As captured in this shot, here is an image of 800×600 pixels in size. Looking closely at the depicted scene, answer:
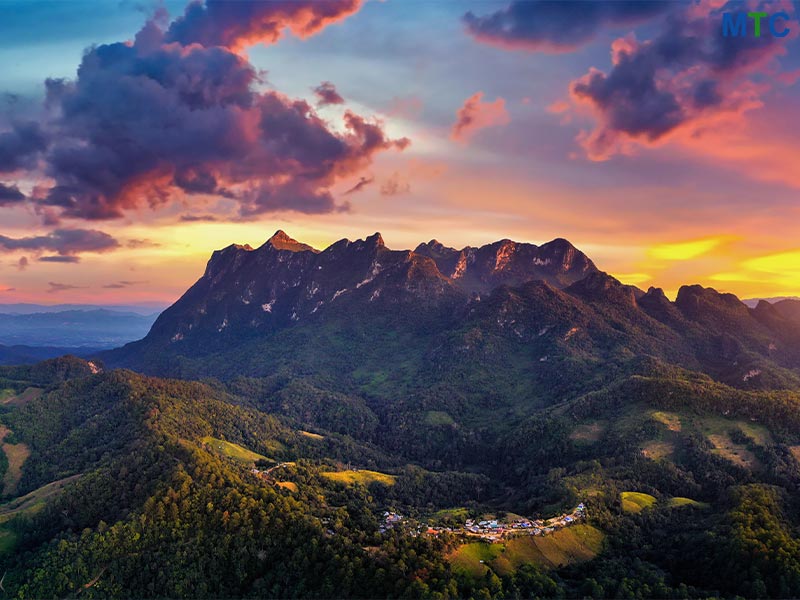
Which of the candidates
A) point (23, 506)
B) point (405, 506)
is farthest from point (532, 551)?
point (23, 506)

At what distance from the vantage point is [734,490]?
125 meters

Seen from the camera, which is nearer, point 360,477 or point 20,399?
point 360,477

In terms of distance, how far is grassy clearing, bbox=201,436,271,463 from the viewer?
155625 mm

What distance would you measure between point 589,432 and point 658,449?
24.8 m

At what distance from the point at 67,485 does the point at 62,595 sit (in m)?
42.1

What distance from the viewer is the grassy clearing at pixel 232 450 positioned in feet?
511

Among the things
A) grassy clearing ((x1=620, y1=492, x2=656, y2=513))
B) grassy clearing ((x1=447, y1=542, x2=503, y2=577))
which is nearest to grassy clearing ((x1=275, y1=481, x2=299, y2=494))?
grassy clearing ((x1=447, y1=542, x2=503, y2=577))

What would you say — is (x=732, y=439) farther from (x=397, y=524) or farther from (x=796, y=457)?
(x=397, y=524)

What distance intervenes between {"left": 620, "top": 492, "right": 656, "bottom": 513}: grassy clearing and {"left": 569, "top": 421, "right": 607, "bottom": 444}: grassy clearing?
121ft

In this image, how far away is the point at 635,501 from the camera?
13100cm

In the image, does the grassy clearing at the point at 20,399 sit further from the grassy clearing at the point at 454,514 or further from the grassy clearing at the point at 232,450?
the grassy clearing at the point at 454,514

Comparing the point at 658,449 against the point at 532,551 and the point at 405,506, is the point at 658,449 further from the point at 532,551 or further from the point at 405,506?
the point at 405,506

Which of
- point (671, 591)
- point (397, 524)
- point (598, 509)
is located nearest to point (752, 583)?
point (671, 591)

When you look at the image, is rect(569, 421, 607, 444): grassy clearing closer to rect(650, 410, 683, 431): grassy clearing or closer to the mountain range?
the mountain range
